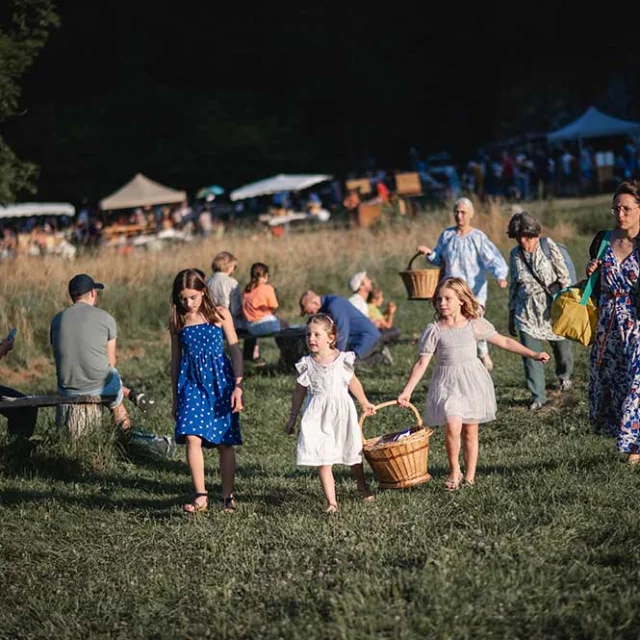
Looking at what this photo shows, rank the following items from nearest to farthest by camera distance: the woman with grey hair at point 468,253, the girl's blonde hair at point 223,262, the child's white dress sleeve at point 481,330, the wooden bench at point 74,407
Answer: the child's white dress sleeve at point 481,330, the wooden bench at point 74,407, the woman with grey hair at point 468,253, the girl's blonde hair at point 223,262

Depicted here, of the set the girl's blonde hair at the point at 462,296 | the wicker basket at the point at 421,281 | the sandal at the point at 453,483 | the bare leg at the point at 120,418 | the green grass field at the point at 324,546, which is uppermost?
the wicker basket at the point at 421,281

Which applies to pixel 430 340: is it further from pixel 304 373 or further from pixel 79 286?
pixel 79 286

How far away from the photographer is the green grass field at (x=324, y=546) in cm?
553

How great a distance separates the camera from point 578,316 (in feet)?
27.3

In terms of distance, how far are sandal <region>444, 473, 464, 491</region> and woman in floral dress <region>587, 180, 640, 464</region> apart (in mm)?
1068

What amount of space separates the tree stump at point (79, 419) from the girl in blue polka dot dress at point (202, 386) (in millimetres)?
1956

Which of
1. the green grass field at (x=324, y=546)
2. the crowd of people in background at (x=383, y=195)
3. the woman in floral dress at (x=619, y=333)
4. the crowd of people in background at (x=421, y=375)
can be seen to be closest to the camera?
the green grass field at (x=324, y=546)

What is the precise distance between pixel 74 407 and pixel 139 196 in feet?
120

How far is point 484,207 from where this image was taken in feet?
83.9

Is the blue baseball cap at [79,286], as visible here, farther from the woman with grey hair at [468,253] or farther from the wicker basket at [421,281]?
the wicker basket at [421,281]

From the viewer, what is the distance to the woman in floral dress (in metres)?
7.91

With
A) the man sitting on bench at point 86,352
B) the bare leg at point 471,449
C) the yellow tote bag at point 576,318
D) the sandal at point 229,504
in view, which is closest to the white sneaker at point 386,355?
the man sitting on bench at point 86,352

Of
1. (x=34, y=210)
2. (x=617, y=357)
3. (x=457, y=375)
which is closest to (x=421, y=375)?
(x=457, y=375)

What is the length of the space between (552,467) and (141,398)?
143 inches
